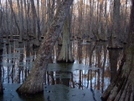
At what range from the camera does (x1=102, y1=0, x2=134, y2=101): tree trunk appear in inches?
193

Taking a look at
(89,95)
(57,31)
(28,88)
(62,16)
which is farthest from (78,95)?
(62,16)

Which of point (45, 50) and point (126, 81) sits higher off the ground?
point (45, 50)

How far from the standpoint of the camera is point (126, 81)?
5.05 m

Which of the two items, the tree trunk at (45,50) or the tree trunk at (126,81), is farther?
the tree trunk at (45,50)

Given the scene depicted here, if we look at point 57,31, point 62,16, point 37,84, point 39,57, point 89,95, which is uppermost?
point 62,16

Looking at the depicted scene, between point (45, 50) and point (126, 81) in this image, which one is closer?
point (126, 81)

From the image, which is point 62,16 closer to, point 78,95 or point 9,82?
point 78,95

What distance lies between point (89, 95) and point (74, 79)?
196 centimetres

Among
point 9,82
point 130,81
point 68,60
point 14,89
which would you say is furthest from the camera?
point 68,60

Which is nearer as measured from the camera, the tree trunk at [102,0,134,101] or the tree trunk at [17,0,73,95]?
the tree trunk at [102,0,134,101]

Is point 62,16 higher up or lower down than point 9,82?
higher up

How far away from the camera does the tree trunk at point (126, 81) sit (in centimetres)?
490

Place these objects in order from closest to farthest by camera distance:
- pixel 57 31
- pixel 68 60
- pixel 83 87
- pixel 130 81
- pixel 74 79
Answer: pixel 130 81, pixel 57 31, pixel 83 87, pixel 74 79, pixel 68 60

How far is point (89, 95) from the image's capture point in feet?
20.5
